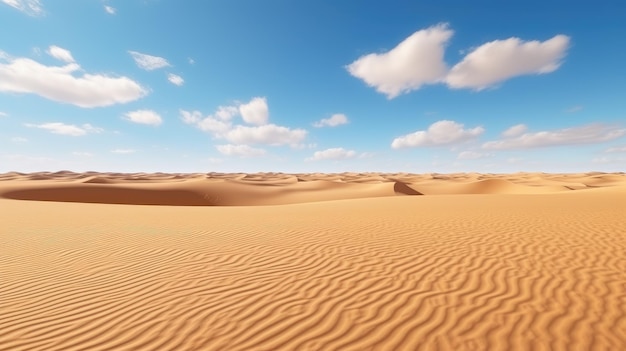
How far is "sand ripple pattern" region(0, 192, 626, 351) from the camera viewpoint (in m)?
3.54

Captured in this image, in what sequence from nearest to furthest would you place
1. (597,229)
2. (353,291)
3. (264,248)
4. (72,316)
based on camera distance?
1. (72,316)
2. (353,291)
3. (264,248)
4. (597,229)

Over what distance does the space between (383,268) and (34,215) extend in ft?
55.1

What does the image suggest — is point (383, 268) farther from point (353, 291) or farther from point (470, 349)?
point (470, 349)

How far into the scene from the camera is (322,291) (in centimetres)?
482

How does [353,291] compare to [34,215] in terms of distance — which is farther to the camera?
[34,215]

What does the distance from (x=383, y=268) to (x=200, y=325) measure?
3.47 m

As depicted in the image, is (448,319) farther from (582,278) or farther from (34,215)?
(34,215)

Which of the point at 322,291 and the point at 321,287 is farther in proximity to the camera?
the point at 321,287

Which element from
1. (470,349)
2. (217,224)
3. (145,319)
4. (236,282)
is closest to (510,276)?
(470,349)

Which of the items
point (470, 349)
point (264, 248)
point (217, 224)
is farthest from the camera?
point (217, 224)

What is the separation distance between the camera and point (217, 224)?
1146cm

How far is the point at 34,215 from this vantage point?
1400cm

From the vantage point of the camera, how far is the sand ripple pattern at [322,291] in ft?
11.6

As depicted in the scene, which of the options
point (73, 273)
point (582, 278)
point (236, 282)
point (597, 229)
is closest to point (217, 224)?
point (73, 273)
